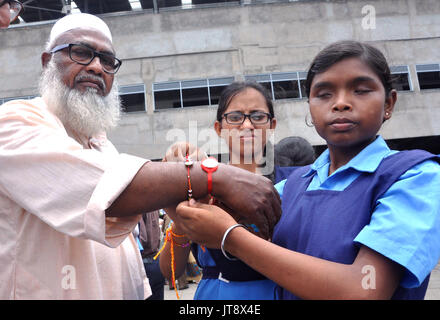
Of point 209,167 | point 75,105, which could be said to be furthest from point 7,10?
point 209,167

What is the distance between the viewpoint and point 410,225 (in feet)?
3.53

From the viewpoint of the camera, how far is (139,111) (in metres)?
15.2

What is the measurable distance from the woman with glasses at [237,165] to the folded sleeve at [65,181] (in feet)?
1.98

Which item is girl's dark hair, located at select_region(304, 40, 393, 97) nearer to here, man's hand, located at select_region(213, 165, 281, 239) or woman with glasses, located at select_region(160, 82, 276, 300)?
man's hand, located at select_region(213, 165, 281, 239)

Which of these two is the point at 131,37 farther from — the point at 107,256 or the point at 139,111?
the point at 107,256

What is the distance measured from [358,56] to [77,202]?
1.18m

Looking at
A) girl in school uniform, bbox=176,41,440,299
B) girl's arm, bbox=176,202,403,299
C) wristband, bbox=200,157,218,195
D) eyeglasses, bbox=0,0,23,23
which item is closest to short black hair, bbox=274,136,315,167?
girl in school uniform, bbox=176,41,440,299

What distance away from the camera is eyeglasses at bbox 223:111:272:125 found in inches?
88.6

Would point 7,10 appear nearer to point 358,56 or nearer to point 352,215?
point 358,56

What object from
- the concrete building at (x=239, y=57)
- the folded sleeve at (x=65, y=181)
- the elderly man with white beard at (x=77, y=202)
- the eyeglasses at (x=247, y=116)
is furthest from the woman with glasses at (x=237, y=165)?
the concrete building at (x=239, y=57)
